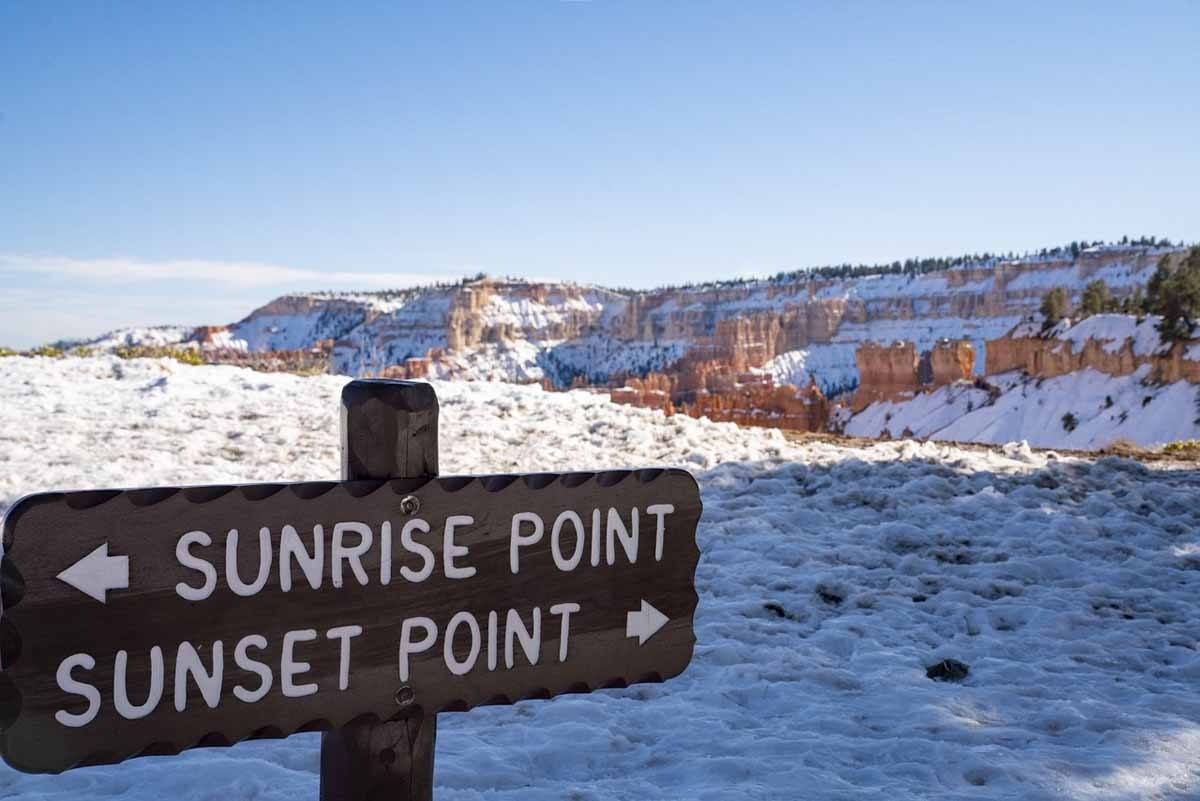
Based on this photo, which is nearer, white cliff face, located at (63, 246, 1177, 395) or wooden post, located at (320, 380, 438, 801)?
wooden post, located at (320, 380, 438, 801)

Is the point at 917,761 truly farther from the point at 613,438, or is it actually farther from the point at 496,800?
the point at 613,438

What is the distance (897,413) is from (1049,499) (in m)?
46.9

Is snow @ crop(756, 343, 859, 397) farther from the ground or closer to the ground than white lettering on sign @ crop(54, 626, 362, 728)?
closer to the ground

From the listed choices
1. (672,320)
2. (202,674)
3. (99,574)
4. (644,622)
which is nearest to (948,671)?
(644,622)

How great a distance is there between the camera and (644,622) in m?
1.81

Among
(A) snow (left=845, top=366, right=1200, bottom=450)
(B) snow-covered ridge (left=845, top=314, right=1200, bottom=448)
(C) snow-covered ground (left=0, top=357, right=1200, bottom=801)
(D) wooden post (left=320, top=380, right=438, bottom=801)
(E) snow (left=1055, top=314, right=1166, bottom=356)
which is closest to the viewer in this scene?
(D) wooden post (left=320, top=380, right=438, bottom=801)

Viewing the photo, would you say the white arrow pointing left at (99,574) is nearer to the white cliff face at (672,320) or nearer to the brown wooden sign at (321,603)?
the brown wooden sign at (321,603)

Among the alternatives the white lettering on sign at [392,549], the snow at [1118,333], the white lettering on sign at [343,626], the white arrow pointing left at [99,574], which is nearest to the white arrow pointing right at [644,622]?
the white lettering on sign at [343,626]

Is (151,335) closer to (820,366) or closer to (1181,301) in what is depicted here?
(820,366)

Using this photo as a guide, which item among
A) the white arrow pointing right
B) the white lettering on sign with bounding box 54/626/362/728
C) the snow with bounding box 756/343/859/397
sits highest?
the white lettering on sign with bounding box 54/626/362/728

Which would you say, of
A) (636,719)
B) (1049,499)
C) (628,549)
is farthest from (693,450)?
(628,549)

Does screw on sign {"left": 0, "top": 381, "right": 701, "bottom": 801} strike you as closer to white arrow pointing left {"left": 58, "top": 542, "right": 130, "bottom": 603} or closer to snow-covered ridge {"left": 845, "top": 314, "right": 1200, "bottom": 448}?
white arrow pointing left {"left": 58, "top": 542, "right": 130, "bottom": 603}

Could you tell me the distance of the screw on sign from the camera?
4.32 ft

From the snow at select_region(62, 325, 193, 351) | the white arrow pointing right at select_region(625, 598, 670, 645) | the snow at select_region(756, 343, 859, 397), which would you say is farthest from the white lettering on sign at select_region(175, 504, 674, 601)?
the snow at select_region(62, 325, 193, 351)
